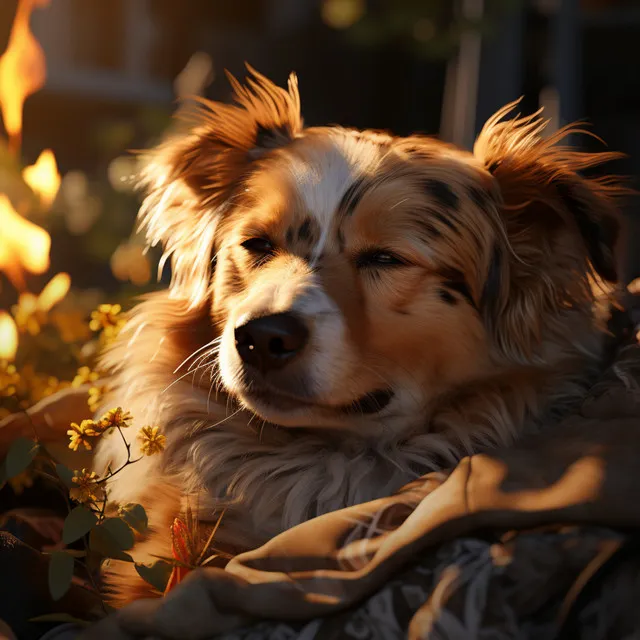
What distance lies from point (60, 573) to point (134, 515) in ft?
0.62

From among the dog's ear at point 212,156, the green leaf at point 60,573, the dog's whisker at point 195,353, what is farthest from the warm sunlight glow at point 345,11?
the green leaf at point 60,573

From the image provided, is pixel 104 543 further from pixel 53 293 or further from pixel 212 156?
pixel 53 293

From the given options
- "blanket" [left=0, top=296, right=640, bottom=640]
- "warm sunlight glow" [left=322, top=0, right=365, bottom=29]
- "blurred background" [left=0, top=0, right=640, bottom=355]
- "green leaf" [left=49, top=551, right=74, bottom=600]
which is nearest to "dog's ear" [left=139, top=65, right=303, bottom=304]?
"green leaf" [left=49, top=551, right=74, bottom=600]

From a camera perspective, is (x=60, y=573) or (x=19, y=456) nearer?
(x=60, y=573)

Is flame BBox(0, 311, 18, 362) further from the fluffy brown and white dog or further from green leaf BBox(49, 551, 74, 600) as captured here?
green leaf BBox(49, 551, 74, 600)

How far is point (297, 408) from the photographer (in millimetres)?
1907

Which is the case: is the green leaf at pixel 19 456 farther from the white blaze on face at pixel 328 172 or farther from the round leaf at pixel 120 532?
the white blaze on face at pixel 328 172

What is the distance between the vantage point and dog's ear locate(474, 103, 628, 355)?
2018 mm

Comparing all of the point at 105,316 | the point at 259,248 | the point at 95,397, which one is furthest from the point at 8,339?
the point at 259,248

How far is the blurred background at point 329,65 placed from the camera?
585cm

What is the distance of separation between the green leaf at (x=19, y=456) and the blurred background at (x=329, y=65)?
150 inches

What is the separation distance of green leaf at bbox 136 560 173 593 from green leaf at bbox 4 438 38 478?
0.29 m

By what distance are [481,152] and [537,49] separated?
5050mm

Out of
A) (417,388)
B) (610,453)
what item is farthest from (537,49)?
(610,453)
